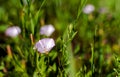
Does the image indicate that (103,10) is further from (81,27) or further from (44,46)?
(44,46)

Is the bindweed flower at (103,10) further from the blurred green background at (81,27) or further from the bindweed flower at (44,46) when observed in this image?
the bindweed flower at (44,46)

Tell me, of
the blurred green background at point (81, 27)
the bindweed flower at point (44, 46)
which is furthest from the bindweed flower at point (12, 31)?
the bindweed flower at point (44, 46)

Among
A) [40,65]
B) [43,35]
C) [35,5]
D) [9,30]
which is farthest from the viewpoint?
[35,5]

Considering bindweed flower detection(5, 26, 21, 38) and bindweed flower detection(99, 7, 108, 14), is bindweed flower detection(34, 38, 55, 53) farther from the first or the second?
bindweed flower detection(99, 7, 108, 14)

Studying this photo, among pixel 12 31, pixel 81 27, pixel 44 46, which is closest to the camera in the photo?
pixel 44 46

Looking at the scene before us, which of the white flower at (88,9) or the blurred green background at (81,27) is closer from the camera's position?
the blurred green background at (81,27)

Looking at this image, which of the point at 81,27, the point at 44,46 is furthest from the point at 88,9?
the point at 44,46

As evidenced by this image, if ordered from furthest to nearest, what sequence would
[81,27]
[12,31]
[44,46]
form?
[81,27], [12,31], [44,46]

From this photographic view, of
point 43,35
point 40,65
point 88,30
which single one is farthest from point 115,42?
point 40,65

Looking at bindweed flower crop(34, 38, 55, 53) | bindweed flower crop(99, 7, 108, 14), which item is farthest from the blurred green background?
bindweed flower crop(34, 38, 55, 53)

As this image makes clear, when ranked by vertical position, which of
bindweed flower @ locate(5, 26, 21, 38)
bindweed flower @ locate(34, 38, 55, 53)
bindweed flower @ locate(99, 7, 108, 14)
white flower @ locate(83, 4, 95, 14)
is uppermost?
white flower @ locate(83, 4, 95, 14)

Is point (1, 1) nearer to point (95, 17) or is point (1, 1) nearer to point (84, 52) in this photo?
point (95, 17)
